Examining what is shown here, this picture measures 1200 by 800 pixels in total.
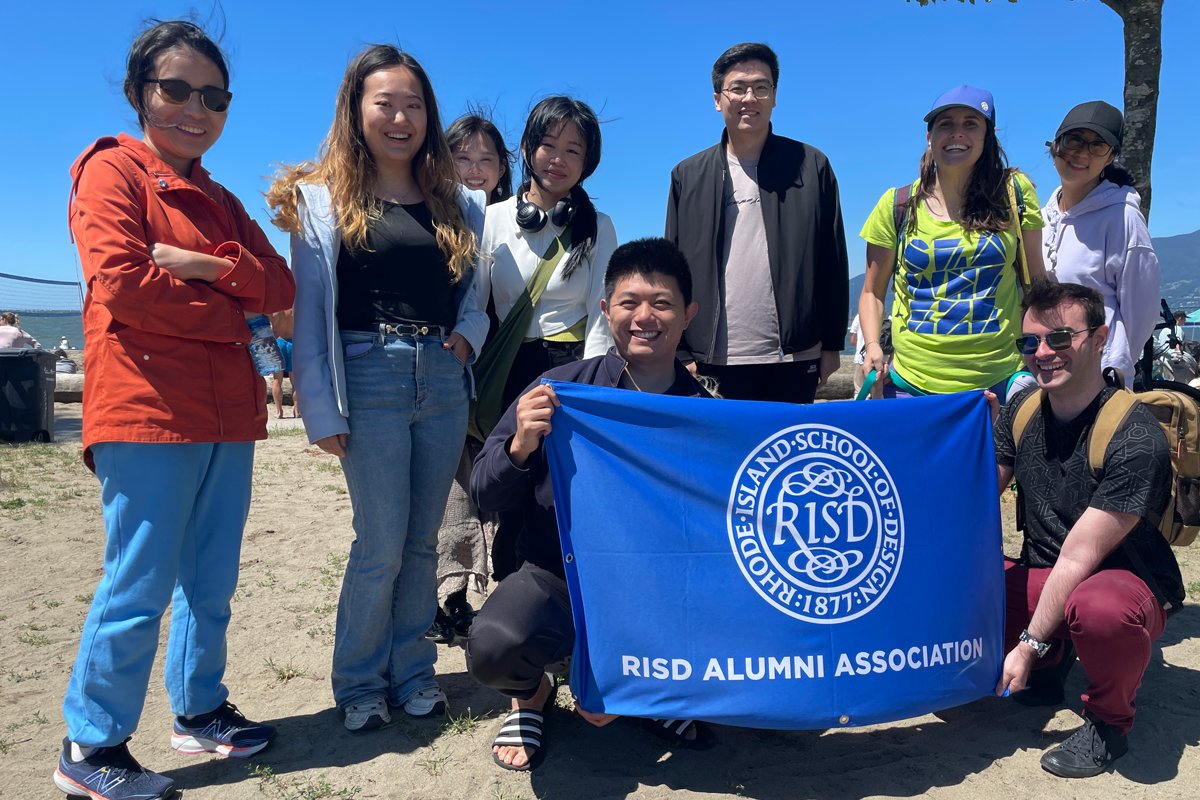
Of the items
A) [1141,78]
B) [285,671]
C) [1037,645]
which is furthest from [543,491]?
[1141,78]

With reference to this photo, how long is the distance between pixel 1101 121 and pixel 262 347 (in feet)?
13.2

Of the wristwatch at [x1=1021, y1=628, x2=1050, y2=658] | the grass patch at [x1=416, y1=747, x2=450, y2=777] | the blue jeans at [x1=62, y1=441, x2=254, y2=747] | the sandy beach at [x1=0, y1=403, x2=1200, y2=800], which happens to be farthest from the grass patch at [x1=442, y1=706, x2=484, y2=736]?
the wristwatch at [x1=1021, y1=628, x2=1050, y2=658]

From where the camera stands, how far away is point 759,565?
2.71 m

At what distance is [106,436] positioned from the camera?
99.7 inches

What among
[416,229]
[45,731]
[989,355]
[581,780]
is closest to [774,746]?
[581,780]

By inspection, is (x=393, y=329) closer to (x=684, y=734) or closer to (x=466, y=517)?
(x=466, y=517)

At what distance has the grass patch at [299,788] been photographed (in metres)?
2.72

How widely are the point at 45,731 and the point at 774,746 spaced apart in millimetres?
2929

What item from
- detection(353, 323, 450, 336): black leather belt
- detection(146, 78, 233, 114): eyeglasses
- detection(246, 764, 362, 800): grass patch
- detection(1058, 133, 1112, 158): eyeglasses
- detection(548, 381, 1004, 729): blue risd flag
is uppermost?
detection(1058, 133, 1112, 158): eyeglasses

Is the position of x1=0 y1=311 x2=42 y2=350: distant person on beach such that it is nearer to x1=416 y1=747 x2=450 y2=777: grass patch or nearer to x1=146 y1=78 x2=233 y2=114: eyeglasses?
x1=146 y1=78 x2=233 y2=114: eyeglasses

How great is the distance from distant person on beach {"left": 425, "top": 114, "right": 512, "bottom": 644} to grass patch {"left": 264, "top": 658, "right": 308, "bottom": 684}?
62cm

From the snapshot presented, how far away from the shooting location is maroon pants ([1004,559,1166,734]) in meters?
2.80

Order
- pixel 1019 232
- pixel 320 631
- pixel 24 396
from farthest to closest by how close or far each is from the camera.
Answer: pixel 24 396 < pixel 320 631 < pixel 1019 232

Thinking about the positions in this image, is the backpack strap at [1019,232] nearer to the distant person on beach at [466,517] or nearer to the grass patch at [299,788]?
the distant person on beach at [466,517]
